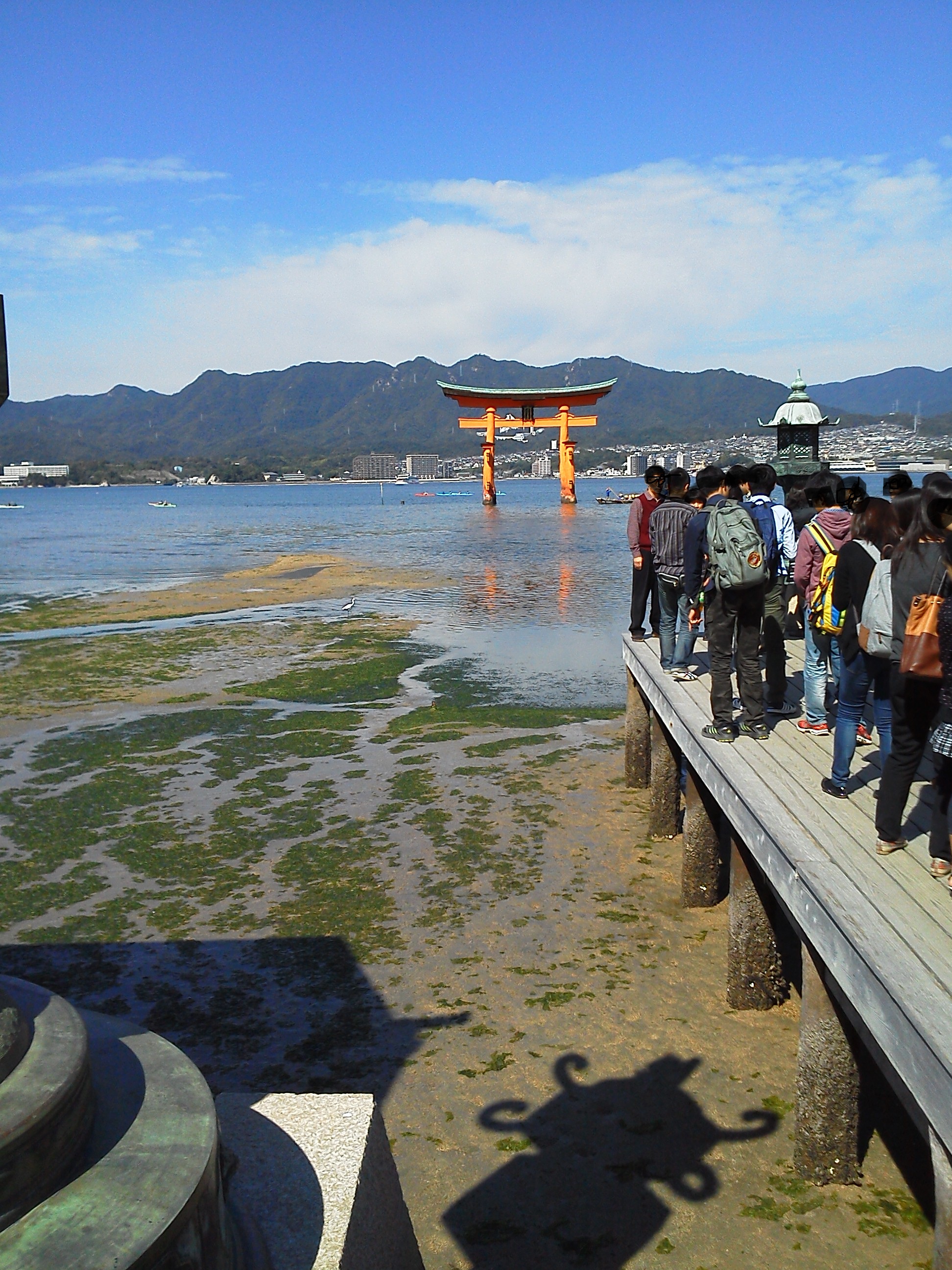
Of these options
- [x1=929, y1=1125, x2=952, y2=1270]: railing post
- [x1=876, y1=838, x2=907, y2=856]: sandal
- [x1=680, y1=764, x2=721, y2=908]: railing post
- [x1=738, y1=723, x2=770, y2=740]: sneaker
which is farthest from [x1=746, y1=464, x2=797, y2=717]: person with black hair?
[x1=929, y1=1125, x2=952, y2=1270]: railing post

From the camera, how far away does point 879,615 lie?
4191 millimetres

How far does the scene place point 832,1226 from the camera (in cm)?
349

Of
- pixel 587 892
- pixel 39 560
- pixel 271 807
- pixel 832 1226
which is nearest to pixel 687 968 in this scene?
pixel 587 892

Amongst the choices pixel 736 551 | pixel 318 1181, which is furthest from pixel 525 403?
pixel 318 1181

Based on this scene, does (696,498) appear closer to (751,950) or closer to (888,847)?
(751,950)

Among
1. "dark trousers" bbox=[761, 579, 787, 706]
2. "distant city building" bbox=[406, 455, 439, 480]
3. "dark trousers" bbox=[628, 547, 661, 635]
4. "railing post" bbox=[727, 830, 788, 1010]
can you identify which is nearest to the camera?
"railing post" bbox=[727, 830, 788, 1010]

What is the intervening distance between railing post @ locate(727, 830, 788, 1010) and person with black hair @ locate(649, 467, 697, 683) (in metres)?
2.40

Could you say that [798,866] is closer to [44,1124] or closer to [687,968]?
[687,968]

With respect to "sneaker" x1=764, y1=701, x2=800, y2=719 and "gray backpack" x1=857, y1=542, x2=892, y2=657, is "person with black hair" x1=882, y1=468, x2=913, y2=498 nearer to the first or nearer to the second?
"gray backpack" x1=857, y1=542, x2=892, y2=657

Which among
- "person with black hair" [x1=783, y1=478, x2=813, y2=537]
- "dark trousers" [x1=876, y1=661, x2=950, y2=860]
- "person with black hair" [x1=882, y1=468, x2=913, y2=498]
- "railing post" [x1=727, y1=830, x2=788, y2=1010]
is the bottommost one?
"railing post" [x1=727, y1=830, x2=788, y2=1010]

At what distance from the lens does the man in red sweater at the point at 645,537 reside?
719cm

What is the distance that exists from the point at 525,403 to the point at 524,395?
5.19 feet

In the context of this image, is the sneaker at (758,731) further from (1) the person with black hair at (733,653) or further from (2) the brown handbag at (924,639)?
(2) the brown handbag at (924,639)

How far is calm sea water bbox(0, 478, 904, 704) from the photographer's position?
49.0 ft
